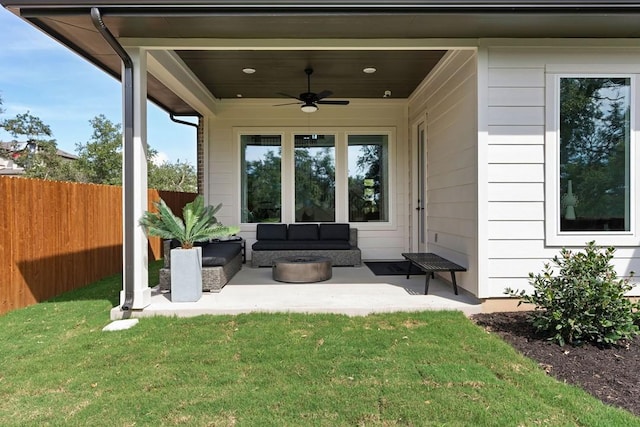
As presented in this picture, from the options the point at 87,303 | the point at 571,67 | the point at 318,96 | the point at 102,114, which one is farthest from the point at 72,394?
the point at 102,114

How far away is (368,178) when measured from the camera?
789 cm

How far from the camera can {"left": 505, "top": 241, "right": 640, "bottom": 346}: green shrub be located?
3225mm

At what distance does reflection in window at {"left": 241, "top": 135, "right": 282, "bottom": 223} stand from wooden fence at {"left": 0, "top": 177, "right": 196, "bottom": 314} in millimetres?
2404

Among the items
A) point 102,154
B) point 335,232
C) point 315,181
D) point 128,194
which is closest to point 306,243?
point 335,232

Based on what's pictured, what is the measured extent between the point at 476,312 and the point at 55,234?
5535 millimetres

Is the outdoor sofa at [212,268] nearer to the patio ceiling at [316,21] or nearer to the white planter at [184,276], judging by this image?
the white planter at [184,276]

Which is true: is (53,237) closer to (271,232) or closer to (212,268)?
(212,268)

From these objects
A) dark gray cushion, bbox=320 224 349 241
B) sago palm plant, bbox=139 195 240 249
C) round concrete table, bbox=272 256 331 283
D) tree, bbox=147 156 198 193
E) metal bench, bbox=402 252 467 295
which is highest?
tree, bbox=147 156 198 193

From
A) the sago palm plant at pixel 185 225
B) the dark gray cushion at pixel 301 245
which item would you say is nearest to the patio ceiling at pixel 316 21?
the sago palm plant at pixel 185 225

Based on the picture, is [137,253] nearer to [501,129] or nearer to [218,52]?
[218,52]

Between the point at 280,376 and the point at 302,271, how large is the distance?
2.81 m

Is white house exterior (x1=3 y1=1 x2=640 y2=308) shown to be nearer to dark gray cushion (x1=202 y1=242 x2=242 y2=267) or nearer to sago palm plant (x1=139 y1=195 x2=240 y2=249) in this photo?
sago palm plant (x1=139 y1=195 x2=240 y2=249)

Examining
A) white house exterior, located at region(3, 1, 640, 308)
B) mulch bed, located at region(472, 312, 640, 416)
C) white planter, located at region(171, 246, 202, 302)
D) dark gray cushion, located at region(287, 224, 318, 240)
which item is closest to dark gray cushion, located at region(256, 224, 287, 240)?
dark gray cushion, located at region(287, 224, 318, 240)

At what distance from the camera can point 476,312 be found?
4.19m
